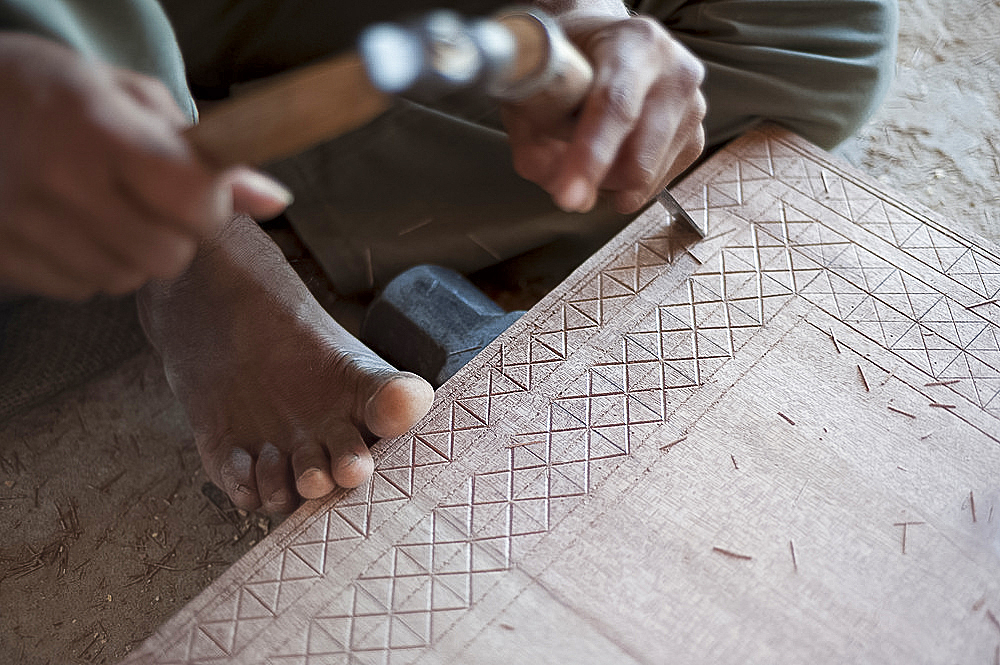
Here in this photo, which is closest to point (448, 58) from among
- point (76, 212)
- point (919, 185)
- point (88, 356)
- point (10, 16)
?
point (76, 212)

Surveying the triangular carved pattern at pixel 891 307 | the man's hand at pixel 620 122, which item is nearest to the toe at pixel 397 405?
the man's hand at pixel 620 122

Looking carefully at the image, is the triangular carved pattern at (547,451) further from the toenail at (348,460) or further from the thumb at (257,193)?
the thumb at (257,193)

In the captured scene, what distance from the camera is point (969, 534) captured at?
2.82ft

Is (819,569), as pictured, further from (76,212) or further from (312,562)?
(76,212)

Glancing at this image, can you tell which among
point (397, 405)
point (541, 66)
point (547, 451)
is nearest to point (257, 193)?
point (541, 66)

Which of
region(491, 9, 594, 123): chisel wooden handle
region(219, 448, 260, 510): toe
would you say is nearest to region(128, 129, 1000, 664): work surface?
region(219, 448, 260, 510): toe

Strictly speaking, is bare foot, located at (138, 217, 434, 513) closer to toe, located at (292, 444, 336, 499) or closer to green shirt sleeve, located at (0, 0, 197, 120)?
toe, located at (292, 444, 336, 499)

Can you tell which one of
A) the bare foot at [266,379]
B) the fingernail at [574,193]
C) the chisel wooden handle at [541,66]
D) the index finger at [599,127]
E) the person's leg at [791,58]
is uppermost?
the chisel wooden handle at [541,66]

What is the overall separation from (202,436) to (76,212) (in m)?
0.60

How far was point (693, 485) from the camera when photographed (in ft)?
2.97

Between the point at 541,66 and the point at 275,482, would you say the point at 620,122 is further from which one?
the point at 275,482

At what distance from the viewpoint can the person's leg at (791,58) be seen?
1188mm

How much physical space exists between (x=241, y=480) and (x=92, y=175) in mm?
581

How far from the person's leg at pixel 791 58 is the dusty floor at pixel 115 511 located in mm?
245
